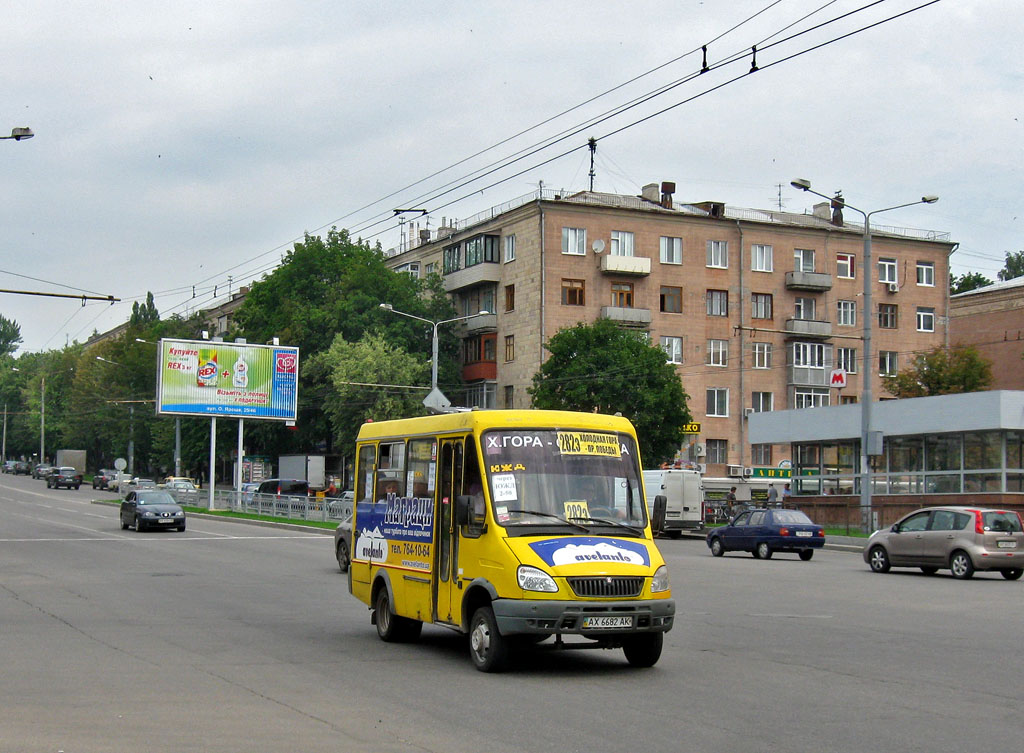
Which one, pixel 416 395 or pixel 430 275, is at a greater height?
pixel 430 275

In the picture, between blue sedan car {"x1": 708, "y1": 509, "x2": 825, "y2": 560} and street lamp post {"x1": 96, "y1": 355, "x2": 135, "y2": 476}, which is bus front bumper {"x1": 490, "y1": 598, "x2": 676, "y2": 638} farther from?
street lamp post {"x1": 96, "y1": 355, "x2": 135, "y2": 476}

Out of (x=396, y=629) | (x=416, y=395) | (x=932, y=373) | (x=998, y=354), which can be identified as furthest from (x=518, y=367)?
(x=396, y=629)

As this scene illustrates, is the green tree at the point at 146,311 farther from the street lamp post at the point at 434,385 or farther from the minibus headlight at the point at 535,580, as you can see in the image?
the minibus headlight at the point at 535,580

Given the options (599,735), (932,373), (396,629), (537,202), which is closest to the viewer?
(599,735)

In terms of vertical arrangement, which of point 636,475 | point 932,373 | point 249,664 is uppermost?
point 932,373

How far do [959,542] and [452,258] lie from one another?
52184 millimetres

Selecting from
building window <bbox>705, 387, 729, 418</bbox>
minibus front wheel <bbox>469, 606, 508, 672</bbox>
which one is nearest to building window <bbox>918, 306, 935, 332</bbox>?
building window <bbox>705, 387, 729, 418</bbox>

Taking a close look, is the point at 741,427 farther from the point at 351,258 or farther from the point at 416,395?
the point at 351,258

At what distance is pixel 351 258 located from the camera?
7925 centimetres

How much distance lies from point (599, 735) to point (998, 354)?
74.2 metres

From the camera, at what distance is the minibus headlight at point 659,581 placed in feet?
36.3

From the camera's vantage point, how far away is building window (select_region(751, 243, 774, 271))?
7250 cm

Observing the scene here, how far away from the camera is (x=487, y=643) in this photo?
11.1 m

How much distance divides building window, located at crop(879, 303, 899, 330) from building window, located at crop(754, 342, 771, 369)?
27.4 feet
